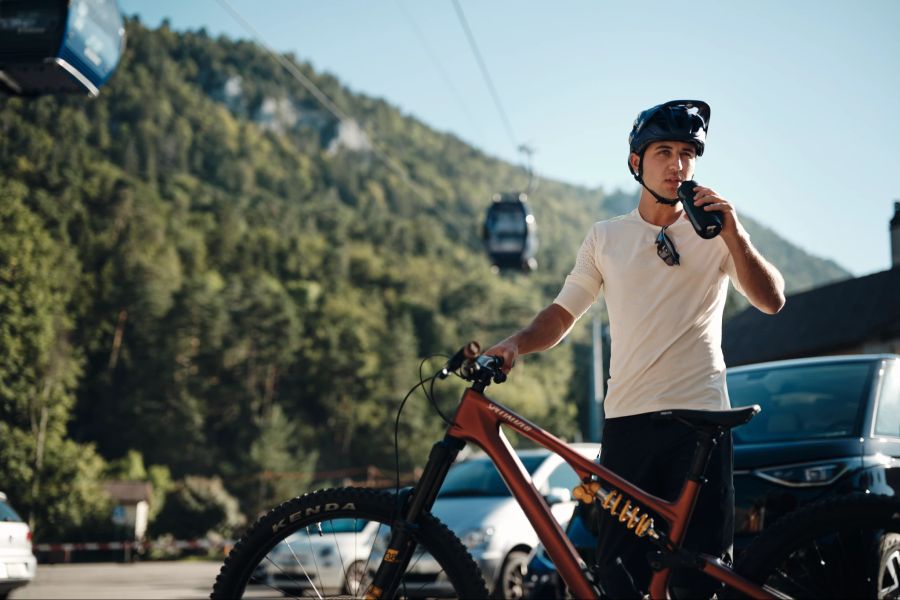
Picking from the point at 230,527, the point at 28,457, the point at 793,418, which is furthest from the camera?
the point at 230,527

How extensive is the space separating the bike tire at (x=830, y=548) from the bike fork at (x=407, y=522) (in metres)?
0.91

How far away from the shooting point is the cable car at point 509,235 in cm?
3050

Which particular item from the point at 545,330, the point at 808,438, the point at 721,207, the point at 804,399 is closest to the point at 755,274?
the point at 721,207

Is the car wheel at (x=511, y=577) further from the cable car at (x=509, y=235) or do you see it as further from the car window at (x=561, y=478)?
the cable car at (x=509, y=235)

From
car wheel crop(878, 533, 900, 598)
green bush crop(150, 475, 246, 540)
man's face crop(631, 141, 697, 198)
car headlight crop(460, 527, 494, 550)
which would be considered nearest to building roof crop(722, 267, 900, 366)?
car headlight crop(460, 527, 494, 550)

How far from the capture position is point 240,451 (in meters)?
84.9

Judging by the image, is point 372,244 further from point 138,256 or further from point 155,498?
point 155,498

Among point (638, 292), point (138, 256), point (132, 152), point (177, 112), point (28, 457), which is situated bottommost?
point (28, 457)

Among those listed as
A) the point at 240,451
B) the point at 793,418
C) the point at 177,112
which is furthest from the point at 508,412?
the point at 177,112

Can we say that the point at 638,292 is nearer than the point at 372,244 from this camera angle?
Yes

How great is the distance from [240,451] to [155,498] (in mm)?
12624

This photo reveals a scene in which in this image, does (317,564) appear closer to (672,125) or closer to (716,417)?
(716,417)

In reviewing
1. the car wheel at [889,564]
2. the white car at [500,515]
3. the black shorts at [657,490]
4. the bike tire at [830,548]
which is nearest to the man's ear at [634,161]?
the black shorts at [657,490]

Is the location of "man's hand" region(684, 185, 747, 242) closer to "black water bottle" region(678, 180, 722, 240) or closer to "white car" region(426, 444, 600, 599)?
"black water bottle" region(678, 180, 722, 240)
